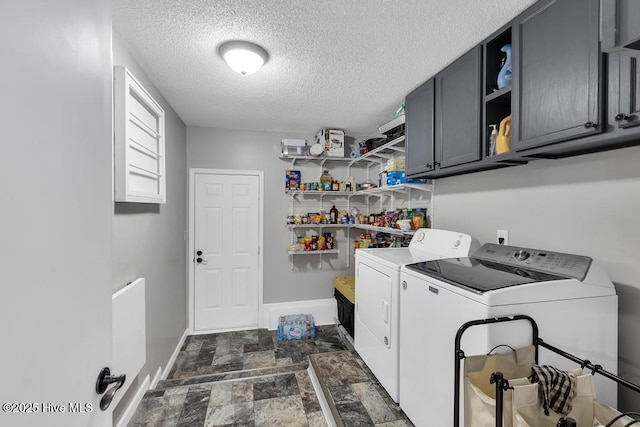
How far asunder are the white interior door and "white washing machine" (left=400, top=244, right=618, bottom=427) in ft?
8.08

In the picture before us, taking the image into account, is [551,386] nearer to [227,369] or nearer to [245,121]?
[227,369]

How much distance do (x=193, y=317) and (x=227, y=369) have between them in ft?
3.27

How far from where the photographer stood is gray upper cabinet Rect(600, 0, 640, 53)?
53 centimetres

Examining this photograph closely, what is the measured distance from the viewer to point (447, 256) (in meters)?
1.91

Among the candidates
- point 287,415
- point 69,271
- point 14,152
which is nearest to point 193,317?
point 287,415

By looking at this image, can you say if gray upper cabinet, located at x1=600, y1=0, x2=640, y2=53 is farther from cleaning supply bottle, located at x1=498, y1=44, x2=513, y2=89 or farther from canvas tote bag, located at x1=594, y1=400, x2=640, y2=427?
canvas tote bag, located at x1=594, y1=400, x2=640, y2=427

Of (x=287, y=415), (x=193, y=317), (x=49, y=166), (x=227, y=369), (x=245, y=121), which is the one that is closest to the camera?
(x=49, y=166)

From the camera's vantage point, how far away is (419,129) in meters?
2.13

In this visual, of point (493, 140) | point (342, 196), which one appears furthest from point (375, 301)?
point (342, 196)

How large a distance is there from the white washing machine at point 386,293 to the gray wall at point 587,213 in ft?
0.96

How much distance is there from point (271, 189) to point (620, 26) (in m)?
3.25

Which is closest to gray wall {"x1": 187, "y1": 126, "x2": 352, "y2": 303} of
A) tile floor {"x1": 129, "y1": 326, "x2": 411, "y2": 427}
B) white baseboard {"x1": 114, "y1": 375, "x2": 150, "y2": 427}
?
tile floor {"x1": 129, "y1": 326, "x2": 411, "y2": 427}

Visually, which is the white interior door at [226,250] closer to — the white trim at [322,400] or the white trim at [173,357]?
the white trim at [173,357]

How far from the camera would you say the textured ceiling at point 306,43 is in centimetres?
135
